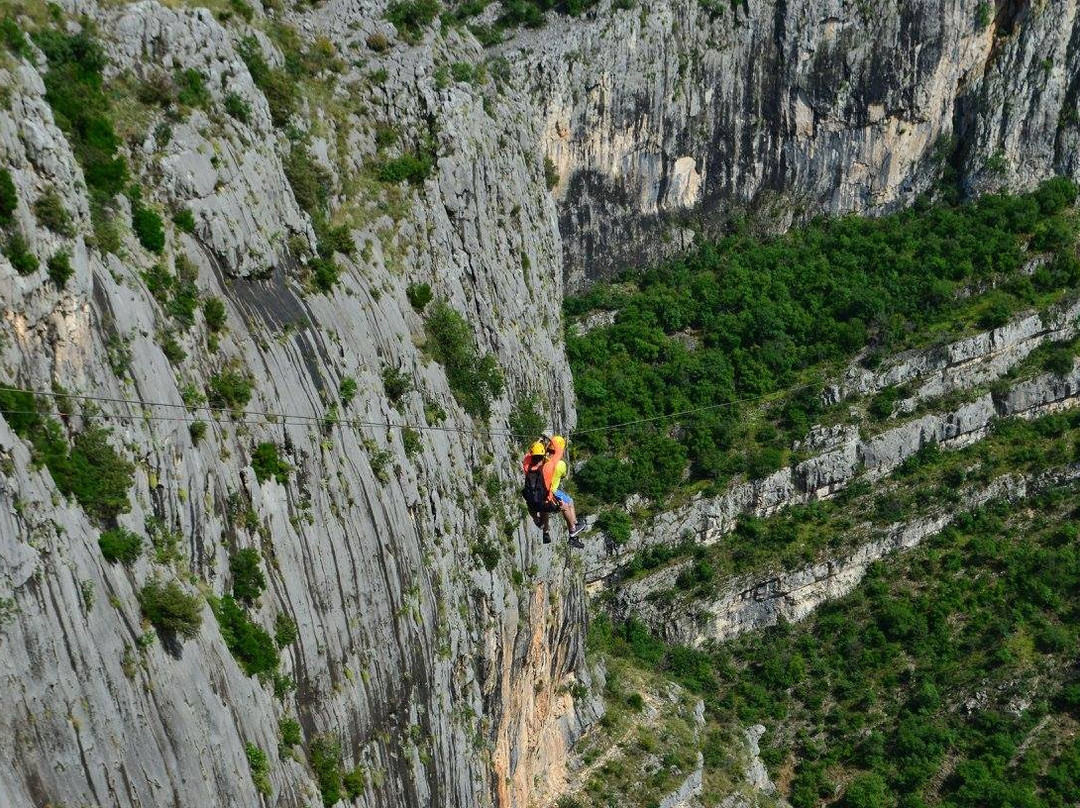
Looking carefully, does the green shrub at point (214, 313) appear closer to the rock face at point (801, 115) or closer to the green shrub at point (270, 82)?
the green shrub at point (270, 82)

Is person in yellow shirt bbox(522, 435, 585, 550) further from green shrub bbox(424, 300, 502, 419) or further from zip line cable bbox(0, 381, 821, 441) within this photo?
green shrub bbox(424, 300, 502, 419)

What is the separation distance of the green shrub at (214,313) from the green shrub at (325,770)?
33.1ft

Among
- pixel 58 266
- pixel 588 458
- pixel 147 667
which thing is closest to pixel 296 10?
pixel 58 266

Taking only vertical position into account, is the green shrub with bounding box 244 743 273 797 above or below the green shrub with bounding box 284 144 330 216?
below

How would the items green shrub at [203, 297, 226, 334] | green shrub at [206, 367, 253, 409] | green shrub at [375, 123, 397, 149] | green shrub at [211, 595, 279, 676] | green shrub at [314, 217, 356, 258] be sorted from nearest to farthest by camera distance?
green shrub at [211, 595, 279, 676]
green shrub at [206, 367, 253, 409]
green shrub at [203, 297, 226, 334]
green shrub at [314, 217, 356, 258]
green shrub at [375, 123, 397, 149]

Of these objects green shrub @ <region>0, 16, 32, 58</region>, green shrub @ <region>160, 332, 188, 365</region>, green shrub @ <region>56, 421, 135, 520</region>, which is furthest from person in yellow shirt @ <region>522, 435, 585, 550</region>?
green shrub @ <region>0, 16, 32, 58</region>

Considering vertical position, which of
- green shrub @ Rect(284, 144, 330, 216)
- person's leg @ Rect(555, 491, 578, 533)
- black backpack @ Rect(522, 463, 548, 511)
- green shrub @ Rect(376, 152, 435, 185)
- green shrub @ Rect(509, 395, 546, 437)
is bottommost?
green shrub @ Rect(509, 395, 546, 437)

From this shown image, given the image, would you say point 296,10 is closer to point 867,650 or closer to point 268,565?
point 268,565

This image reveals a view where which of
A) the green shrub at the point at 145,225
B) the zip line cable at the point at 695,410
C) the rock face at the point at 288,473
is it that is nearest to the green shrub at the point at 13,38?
the rock face at the point at 288,473

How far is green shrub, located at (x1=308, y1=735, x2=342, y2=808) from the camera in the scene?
108 ft

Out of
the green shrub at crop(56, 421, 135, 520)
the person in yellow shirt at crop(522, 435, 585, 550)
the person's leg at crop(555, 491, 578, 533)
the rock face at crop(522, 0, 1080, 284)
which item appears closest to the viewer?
the green shrub at crop(56, 421, 135, 520)

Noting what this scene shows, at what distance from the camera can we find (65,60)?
31594 millimetres

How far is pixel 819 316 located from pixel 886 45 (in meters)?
18.4

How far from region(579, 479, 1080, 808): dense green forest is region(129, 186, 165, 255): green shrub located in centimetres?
3927
